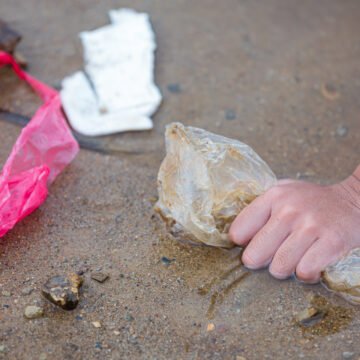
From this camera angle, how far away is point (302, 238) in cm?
190

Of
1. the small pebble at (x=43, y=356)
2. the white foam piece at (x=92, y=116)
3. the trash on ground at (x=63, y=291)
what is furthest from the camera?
the white foam piece at (x=92, y=116)

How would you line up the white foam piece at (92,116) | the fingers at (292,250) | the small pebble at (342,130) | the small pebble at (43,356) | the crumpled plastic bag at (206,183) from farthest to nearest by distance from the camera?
the small pebble at (342,130) < the white foam piece at (92,116) < the crumpled plastic bag at (206,183) < the fingers at (292,250) < the small pebble at (43,356)

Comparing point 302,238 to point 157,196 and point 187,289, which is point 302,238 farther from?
point 157,196

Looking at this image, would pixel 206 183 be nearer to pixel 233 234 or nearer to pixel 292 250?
pixel 233 234

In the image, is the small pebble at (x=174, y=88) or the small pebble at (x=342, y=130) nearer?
the small pebble at (x=342, y=130)

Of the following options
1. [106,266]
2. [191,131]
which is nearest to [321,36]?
[191,131]

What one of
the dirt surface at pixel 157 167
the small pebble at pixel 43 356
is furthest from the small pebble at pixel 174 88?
the small pebble at pixel 43 356

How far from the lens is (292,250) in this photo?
1.90 meters

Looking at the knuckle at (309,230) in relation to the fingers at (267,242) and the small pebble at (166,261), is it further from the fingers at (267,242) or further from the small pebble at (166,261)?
the small pebble at (166,261)

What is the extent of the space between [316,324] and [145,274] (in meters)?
0.51

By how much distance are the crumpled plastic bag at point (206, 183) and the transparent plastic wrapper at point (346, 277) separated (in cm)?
32

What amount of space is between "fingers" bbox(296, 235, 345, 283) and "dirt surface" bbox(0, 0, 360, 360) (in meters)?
0.07

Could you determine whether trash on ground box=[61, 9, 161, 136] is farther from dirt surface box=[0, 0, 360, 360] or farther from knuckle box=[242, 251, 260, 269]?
knuckle box=[242, 251, 260, 269]

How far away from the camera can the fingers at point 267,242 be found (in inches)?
75.6
